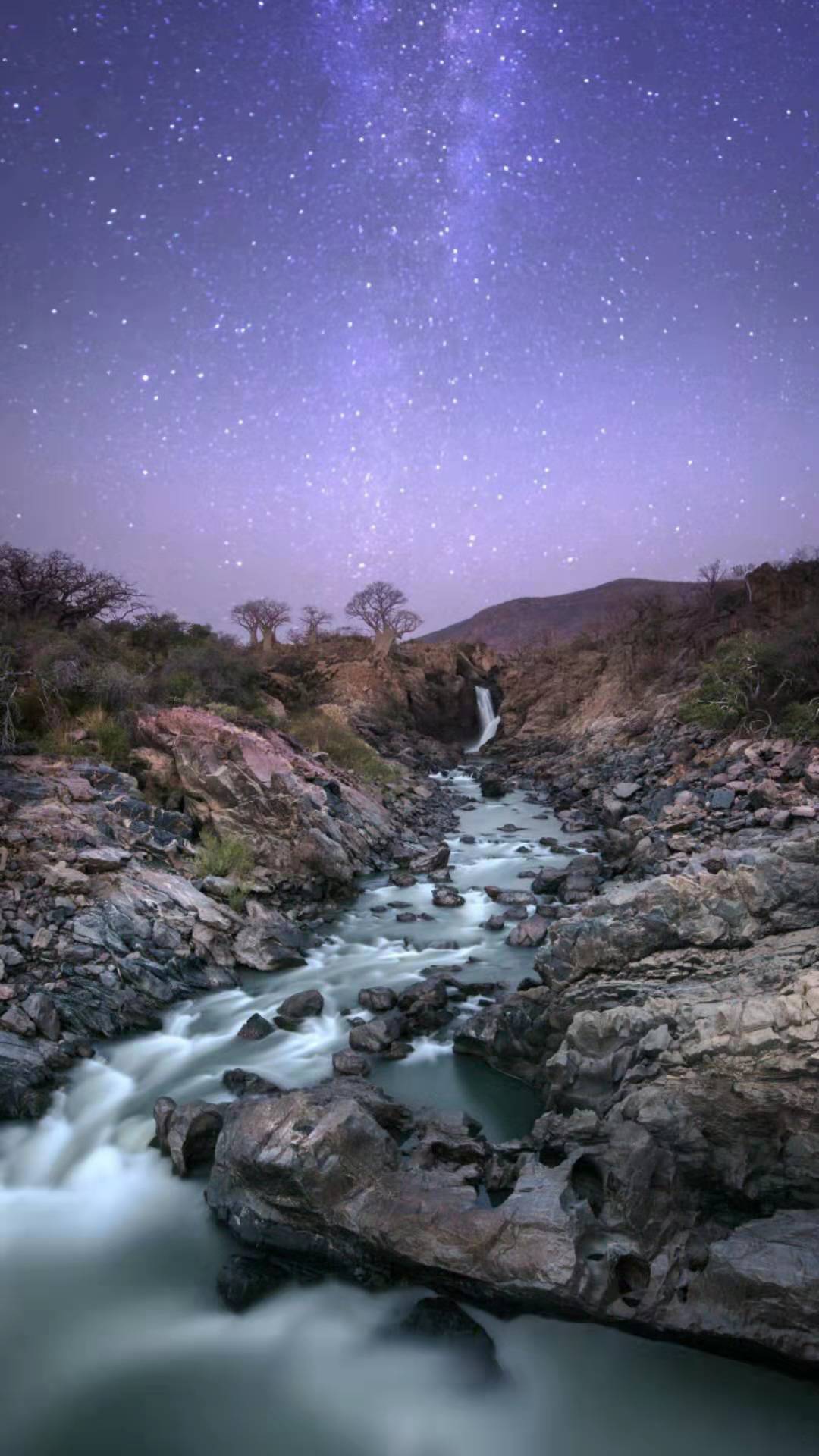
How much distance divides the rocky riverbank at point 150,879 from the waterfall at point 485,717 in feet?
94.4

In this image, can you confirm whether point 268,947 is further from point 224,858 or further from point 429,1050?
point 429,1050

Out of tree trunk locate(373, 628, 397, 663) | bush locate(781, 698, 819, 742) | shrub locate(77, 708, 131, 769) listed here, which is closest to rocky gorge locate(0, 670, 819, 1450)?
shrub locate(77, 708, 131, 769)

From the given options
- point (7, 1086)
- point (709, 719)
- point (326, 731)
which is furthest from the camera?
point (326, 731)

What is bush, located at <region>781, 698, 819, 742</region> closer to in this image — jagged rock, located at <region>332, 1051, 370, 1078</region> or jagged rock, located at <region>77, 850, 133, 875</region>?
jagged rock, located at <region>332, 1051, 370, 1078</region>

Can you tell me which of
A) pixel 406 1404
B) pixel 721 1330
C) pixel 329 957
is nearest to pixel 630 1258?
pixel 721 1330

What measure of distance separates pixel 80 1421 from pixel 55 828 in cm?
707

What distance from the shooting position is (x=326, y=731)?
21922 mm

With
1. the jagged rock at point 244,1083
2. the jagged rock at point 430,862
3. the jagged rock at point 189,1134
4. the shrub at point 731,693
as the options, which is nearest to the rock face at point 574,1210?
the jagged rock at point 189,1134

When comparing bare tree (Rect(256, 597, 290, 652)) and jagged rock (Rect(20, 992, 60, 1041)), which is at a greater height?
bare tree (Rect(256, 597, 290, 652))

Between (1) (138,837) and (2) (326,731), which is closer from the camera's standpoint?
(1) (138,837)

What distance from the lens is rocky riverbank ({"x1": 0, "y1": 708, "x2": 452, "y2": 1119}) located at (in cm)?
743

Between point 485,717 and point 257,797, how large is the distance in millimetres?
35088

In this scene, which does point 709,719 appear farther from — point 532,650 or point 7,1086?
point 532,650

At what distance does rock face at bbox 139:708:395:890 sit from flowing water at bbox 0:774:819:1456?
6103 mm
